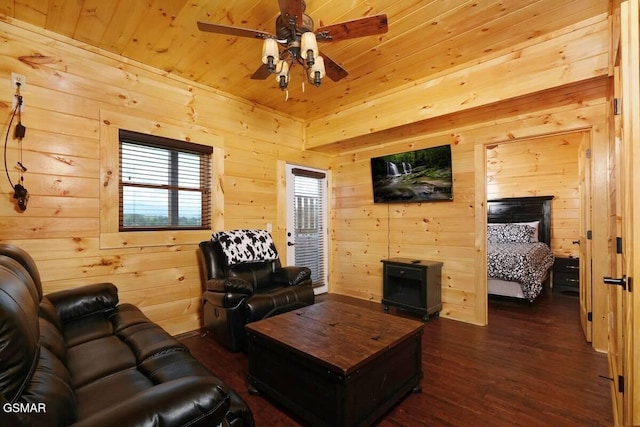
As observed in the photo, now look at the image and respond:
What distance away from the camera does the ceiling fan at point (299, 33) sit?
1.73 metres

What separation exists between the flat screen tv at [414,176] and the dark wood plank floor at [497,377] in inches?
63.7

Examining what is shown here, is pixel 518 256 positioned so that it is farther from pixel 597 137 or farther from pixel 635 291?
pixel 635 291

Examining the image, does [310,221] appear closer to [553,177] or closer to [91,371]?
[91,371]

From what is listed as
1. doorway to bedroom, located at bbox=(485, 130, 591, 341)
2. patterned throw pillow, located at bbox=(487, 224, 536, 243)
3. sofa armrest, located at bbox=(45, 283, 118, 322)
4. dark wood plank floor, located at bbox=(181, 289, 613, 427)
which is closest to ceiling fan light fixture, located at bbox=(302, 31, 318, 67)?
dark wood plank floor, located at bbox=(181, 289, 613, 427)

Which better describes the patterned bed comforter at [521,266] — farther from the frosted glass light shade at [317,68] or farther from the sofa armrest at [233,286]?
the frosted glass light shade at [317,68]

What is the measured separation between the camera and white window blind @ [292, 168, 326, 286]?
4.56 meters

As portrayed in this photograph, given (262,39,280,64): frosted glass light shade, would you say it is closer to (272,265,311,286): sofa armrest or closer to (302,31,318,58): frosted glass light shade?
(302,31,318,58): frosted glass light shade

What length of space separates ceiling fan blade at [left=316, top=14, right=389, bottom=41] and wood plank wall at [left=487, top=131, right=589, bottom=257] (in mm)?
4063

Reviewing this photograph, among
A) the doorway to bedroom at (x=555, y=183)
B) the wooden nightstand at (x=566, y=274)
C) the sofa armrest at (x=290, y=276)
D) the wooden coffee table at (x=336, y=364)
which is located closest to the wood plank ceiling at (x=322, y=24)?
the sofa armrest at (x=290, y=276)

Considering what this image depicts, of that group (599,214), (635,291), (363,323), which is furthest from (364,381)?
(599,214)

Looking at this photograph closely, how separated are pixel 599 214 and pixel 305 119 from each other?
12.0ft

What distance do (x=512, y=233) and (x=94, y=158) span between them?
20.6 feet

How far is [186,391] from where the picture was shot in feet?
3.12

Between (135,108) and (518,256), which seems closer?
(135,108)
